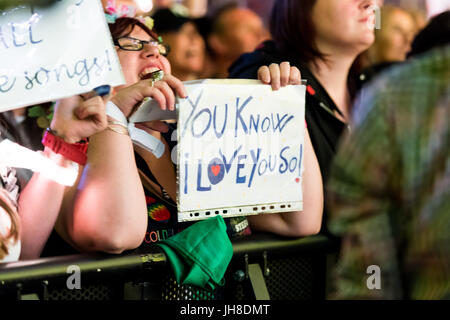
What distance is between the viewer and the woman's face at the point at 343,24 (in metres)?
1.95

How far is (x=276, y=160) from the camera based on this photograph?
A: 5.39 ft

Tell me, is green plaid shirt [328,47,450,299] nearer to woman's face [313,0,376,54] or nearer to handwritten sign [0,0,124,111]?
handwritten sign [0,0,124,111]

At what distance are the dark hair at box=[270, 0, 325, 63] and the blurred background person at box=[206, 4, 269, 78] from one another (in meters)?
0.92

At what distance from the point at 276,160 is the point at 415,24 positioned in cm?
226

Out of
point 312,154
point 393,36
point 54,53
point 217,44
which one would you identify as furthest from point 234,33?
point 54,53

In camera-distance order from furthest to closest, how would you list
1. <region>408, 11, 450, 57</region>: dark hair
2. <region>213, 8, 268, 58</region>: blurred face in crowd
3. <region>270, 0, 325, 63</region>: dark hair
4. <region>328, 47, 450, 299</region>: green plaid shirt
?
<region>213, 8, 268, 58</region>: blurred face in crowd < <region>408, 11, 450, 57</region>: dark hair < <region>270, 0, 325, 63</region>: dark hair < <region>328, 47, 450, 299</region>: green plaid shirt

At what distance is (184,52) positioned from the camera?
6.73 feet

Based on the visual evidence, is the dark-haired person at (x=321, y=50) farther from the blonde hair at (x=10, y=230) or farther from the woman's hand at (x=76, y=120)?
the blonde hair at (x=10, y=230)

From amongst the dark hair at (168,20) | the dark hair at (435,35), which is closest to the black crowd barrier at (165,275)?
the dark hair at (168,20)

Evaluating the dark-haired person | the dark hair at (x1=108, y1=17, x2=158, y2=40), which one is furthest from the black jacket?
the dark hair at (x1=108, y1=17, x2=158, y2=40)

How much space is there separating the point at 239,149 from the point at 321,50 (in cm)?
58

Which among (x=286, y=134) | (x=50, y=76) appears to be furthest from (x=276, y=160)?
(x=50, y=76)

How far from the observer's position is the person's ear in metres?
3.04

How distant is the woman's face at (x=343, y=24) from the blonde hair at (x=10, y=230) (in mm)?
1056
